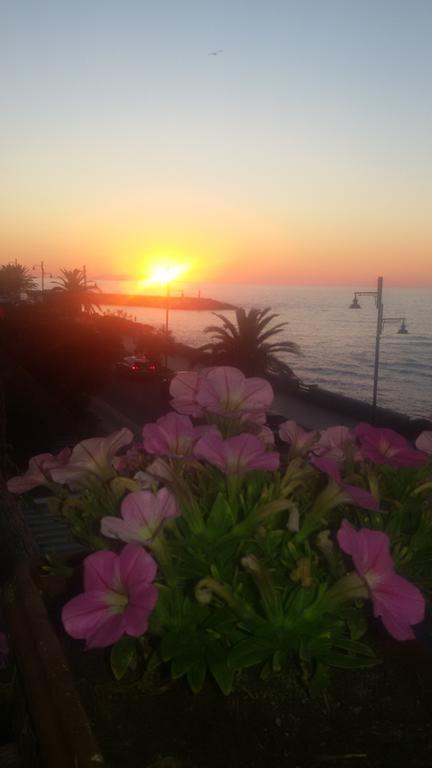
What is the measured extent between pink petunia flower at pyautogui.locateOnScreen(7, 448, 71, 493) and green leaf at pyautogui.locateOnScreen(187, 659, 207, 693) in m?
0.73

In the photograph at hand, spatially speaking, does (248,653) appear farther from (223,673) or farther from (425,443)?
(425,443)

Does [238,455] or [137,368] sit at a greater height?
[238,455]

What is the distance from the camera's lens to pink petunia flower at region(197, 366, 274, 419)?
6.82 feet

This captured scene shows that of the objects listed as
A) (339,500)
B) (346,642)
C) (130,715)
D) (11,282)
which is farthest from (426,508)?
(11,282)

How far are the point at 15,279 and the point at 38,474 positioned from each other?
5240 inches

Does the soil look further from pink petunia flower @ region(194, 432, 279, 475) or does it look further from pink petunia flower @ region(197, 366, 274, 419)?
pink petunia flower @ region(197, 366, 274, 419)

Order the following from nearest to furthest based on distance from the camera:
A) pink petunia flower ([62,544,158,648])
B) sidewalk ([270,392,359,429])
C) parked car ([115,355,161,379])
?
pink petunia flower ([62,544,158,648]) < sidewalk ([270,392,359,429]) < parked car ([115,355,161,379])

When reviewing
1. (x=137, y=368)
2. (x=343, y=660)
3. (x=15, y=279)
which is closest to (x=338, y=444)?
(x=343, y=660)

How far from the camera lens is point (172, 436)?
2.04 meters

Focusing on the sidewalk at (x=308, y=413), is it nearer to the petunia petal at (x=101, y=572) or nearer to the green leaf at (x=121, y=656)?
the green leaf at (x=121, y=656)

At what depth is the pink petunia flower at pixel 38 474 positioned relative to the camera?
6.82 feet

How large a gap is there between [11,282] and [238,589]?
429 feet

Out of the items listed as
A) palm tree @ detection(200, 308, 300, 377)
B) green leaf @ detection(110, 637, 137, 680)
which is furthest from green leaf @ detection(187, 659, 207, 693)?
palm tree @ detection(200, 308, 300, 377)

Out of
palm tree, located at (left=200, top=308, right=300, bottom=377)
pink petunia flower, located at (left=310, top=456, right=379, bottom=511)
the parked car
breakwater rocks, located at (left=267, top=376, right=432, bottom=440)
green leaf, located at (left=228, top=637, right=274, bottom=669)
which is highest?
pink petunia flower, located at (left=310, top=456, right=379, bottom=511)
